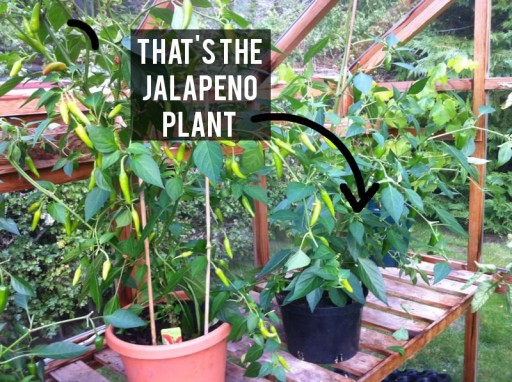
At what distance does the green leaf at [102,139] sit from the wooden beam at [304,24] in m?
1.05

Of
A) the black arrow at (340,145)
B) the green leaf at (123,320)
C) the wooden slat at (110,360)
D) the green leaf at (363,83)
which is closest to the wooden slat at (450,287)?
the black arrow at (340,145)

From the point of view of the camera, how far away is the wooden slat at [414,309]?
1.40m

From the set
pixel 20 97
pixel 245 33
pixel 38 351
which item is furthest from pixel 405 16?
pixel 38 351

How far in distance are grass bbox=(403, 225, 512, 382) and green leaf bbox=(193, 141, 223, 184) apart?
1.45m

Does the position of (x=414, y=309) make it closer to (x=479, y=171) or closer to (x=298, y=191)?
(x=479, y=171)

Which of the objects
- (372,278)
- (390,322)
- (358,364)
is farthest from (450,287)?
(372,278)

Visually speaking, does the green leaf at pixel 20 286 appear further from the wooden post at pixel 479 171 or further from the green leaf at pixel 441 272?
the wooden post at pixel 479 171

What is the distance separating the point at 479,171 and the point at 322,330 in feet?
3.30

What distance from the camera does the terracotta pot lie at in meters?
0.80

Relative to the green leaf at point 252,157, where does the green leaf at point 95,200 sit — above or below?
below

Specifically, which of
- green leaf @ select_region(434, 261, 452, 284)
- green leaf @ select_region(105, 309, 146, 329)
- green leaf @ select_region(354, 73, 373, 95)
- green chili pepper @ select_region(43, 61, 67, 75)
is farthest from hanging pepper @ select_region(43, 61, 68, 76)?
green leaf @ select_region(434, 261, 452, 284)

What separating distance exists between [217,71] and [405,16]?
122cm

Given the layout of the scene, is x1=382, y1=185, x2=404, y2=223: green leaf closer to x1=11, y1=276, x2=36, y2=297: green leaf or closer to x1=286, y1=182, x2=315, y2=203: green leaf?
x1=286, y1=182, x2=315, y2=203: green leaf

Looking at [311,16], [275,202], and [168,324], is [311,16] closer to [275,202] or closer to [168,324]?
[275,202]
